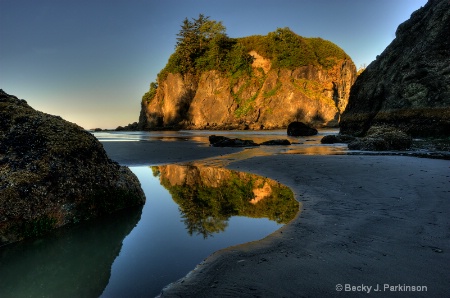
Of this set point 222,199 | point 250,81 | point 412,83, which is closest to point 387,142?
point 412,83

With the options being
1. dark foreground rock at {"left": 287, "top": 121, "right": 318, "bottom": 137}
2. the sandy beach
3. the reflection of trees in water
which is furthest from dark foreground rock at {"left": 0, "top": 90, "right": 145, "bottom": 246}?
dark foreground rock at {"left": 287, "top": 121, "right": 318, "bottom": 137}

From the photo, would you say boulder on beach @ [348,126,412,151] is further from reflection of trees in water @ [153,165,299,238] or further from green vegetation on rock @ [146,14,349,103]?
green vegetation on rock @ [146,14,349,103]

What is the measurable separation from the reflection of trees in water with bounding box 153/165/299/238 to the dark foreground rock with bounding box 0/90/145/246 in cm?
106

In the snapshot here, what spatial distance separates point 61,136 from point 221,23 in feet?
250

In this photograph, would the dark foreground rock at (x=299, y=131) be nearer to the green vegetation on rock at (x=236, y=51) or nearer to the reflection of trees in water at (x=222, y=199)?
the reflection of trees in water at (x=222, y=199)

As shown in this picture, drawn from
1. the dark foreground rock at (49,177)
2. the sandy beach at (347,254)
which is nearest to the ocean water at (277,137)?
the sandy beach at (347,254)

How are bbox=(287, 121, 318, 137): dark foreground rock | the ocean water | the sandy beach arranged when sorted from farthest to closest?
bbox=(287, 121, 318, 137): dark foreground rock → the ocean water → the sandy beach

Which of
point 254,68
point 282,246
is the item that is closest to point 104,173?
point 282,246

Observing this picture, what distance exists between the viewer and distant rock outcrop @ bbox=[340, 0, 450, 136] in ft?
47.9

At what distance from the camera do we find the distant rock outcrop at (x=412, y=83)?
14.6 meters

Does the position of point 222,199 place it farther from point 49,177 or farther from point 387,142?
point 387,142

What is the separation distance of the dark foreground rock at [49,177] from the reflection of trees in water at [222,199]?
1060mm

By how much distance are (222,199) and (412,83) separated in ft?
52.0

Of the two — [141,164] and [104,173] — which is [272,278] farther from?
[141,164]
